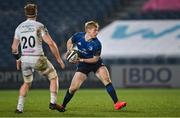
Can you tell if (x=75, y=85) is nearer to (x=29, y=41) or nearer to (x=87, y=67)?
(x=87, y=67)

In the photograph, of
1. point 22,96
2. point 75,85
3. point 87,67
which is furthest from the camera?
point 87,67

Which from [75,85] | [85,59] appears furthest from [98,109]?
[85,59]

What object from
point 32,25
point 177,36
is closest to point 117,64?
point 177,36

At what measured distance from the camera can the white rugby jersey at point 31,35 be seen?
1169 centimetres

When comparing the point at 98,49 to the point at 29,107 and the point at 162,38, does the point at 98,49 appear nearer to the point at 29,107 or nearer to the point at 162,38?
the point at 29,107

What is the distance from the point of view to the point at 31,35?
1170 centimetres

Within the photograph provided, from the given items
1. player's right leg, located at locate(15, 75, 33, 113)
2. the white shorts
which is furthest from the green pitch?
the white shorts

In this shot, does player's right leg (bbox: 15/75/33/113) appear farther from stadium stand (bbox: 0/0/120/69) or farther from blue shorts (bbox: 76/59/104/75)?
stadium stand (bbox: 0/0/120/69)

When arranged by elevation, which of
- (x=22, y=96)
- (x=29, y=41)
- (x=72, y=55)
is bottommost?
(x=22, y=96)

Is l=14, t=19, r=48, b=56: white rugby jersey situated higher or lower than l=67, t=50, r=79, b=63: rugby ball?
higher

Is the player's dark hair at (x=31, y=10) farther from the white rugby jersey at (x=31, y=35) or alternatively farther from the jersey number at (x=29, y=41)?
the jersey number at (x=29, y=41)

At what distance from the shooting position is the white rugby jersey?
11.7 metres

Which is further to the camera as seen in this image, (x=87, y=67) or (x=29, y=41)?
(x=87, y=67)

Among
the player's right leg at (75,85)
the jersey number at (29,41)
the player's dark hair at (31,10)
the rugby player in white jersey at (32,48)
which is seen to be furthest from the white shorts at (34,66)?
the player's dark hair at (31,10)
